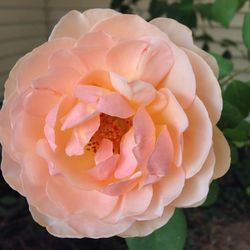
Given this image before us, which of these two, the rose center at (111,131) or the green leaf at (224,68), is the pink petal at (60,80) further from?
the green leaf at (224,68)

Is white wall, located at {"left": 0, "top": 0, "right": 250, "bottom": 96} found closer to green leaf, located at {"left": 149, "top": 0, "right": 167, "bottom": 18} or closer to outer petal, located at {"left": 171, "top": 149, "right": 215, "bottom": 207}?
green leaf, located at {"left": 149, "top": 0, "right": 167, "bottom": 18}

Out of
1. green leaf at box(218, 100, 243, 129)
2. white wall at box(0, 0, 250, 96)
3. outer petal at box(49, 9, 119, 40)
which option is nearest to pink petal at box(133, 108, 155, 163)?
outer petal at box(49, 9, 119, 40)

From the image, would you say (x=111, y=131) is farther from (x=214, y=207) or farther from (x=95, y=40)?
(x=214, y=207)

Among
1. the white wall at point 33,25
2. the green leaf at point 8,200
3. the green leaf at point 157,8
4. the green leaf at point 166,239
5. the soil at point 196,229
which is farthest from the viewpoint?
the white wall at point 33,25

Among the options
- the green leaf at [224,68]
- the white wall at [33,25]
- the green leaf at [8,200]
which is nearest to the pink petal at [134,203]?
the green leaf at [224,68]

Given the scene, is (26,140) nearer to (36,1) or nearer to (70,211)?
(70,211)

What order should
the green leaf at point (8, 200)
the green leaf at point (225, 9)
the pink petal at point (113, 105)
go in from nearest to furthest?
the pink petal at point (113, 105)
the green leaf at point (225, 9)
the green leaf at point (8, 200)
